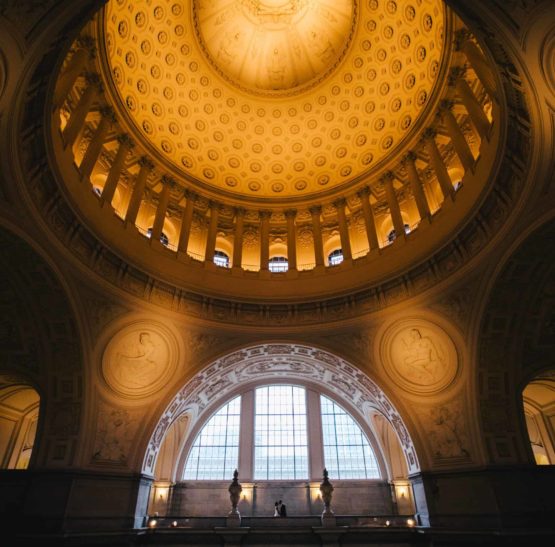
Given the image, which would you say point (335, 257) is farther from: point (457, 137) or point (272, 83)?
point (272, 83)

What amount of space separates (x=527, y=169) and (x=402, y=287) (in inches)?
290

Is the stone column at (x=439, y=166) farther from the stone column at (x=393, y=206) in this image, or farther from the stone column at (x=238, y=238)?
the stone column at (x=238, y=238)

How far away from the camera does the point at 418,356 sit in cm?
1775

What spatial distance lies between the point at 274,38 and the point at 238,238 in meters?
12.2

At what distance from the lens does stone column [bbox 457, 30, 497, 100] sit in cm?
1469

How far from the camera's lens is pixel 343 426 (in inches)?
1027

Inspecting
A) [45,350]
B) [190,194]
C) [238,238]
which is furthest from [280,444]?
Result: [190,194]

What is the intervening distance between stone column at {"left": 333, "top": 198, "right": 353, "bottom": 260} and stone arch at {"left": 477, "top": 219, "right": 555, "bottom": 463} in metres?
7.74

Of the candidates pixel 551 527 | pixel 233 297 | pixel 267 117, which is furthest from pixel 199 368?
pixel 267 117

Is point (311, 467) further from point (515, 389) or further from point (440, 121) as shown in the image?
point (440, 121)

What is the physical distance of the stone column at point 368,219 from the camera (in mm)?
20922

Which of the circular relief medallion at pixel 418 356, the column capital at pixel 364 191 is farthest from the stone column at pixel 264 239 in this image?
the circular relief medallion at pixel 418 356

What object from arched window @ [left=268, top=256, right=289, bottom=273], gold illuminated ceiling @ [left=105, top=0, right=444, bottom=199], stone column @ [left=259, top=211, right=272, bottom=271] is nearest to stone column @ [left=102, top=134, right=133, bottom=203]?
gold illuminated ceiling @ [left=105, top=0, right=444, bottom=199]

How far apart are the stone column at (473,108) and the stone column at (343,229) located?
809 cm
